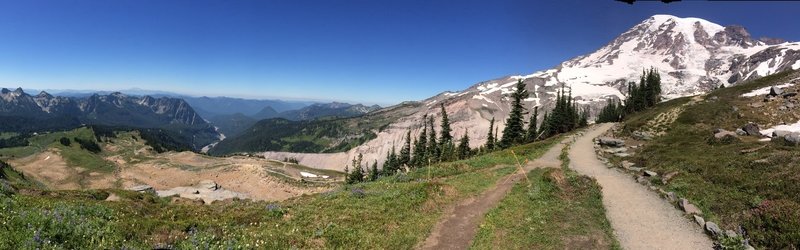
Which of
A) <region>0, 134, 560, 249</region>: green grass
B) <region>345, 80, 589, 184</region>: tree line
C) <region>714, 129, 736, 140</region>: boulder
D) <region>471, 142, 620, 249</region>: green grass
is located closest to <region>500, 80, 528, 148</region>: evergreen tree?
<region>345, 80, 589, 184</region>: tree line

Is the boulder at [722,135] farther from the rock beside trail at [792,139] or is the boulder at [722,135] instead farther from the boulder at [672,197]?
the boulder at [672,197]

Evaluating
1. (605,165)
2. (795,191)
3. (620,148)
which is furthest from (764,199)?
(620,148)

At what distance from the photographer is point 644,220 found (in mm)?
21922

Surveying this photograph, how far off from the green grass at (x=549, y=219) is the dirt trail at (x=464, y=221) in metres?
0.53

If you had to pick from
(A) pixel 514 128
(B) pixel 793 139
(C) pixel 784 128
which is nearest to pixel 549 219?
(B) pixel 793 139

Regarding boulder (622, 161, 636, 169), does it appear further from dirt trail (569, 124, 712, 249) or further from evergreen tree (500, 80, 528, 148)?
evergreen tree (500, 80, 528, 148)

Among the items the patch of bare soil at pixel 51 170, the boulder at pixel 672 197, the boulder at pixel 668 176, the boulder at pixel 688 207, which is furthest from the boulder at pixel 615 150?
the patch of bare soil at pixel 51 170

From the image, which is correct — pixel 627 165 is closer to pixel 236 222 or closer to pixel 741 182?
pixel 741 182

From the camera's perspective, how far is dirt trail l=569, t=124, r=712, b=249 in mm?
18422

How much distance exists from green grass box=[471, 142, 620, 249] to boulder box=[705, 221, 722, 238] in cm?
436

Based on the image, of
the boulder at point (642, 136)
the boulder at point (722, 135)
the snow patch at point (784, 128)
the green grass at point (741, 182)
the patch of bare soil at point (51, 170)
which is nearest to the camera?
the green grass at point (741, 182)

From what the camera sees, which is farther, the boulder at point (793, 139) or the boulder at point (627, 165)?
the boulder at point (627, 165)

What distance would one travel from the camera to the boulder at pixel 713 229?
18547 mm

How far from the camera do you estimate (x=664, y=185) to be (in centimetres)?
2925
